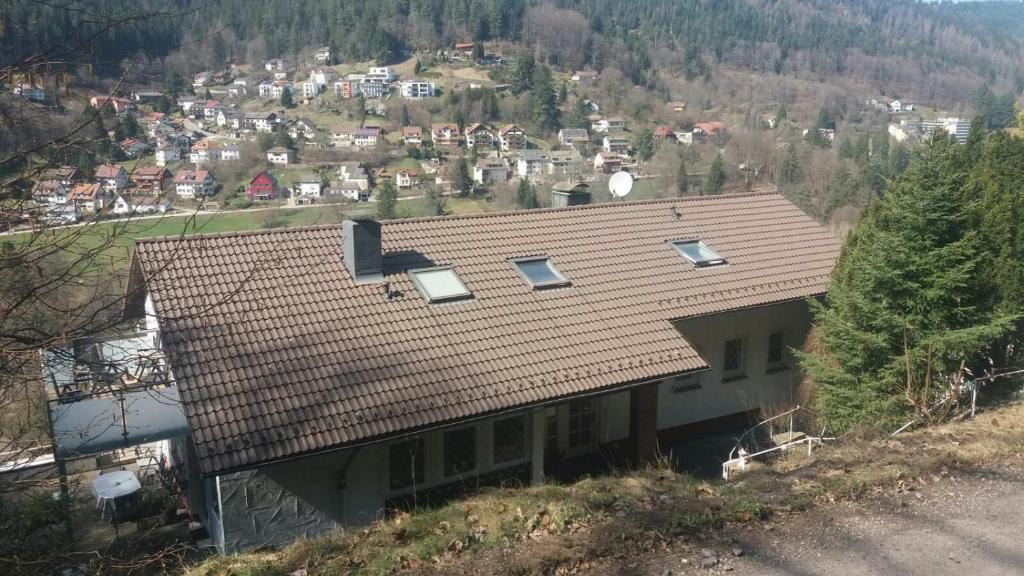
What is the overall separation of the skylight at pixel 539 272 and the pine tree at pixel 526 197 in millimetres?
56938

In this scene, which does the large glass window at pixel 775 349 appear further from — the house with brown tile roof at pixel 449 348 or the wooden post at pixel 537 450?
the wooden post at pixel 537 450

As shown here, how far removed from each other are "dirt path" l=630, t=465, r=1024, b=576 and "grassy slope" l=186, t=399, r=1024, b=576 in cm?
24

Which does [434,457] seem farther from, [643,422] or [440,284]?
[643,422]

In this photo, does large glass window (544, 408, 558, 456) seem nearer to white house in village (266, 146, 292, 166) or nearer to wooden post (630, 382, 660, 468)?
wooden post (630, 382, 660, 468)

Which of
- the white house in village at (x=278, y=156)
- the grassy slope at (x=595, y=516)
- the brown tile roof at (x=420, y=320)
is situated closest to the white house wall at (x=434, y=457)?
the brown tile roof at (x=420, y=320)

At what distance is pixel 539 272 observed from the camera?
12.4 meters

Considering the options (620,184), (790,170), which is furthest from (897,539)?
(790,170)

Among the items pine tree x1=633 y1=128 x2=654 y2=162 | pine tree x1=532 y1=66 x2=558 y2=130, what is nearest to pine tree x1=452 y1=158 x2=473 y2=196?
pine tree x1=633 y1=128 x2=654 y2=162

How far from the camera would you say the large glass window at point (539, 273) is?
39.3ft

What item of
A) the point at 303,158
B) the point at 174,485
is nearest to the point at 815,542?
the point at 174,485

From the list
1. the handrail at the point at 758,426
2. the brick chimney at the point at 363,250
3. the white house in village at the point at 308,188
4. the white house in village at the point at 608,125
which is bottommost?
the white house in village at the point at 608,125

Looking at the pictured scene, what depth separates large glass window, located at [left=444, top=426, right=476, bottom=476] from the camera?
10219 mm

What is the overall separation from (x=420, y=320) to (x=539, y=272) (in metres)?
2.52

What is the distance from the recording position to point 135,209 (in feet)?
18.6
